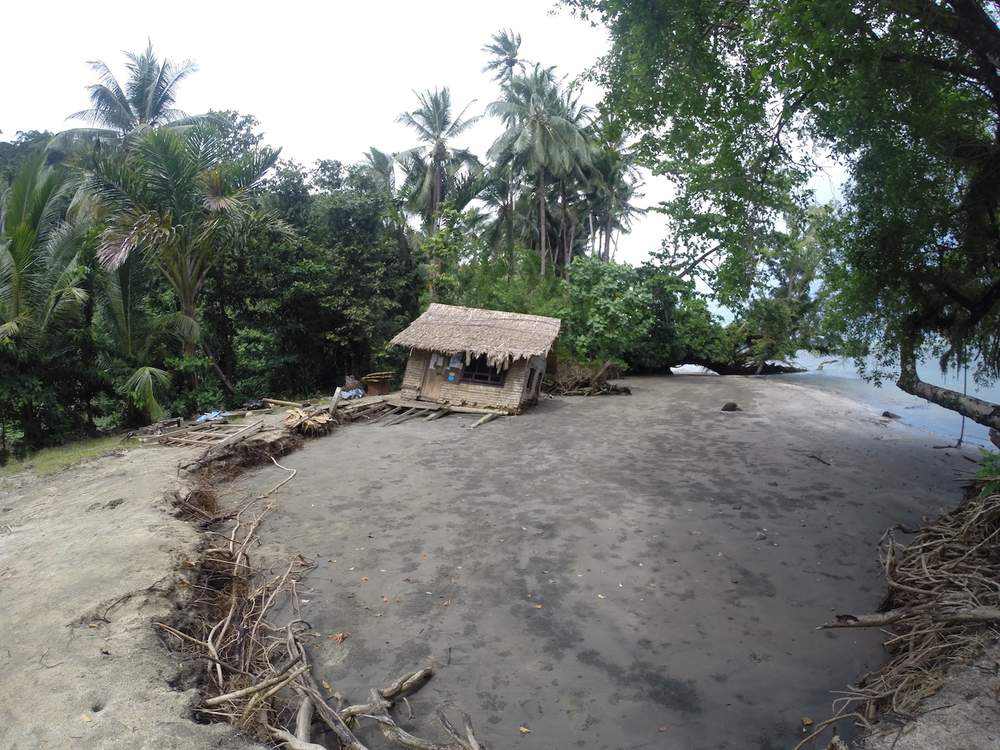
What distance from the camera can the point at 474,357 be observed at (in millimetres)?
15773

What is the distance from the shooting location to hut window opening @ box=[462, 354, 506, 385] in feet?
52.2

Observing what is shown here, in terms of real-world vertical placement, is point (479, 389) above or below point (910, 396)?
below

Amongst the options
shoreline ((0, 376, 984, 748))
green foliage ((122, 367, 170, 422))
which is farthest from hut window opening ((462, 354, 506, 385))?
green foliage ((122, 367, 170, 422))

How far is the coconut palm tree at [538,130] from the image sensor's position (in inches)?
1016

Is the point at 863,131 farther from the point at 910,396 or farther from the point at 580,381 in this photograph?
the point at 910,396

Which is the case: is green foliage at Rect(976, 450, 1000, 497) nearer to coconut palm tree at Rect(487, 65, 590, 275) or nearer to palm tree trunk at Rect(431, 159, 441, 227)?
coconut palm tree at Rect(487, 65, 590, 275)

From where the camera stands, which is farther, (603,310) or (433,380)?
(603,310)

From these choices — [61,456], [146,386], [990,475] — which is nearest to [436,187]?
[146,386]

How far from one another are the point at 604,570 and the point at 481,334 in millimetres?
9790

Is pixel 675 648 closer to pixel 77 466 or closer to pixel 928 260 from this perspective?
pixel 928 260

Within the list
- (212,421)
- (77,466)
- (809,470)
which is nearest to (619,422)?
(809,470)

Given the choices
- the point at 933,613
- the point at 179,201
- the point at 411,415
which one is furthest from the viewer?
the point at 411,415

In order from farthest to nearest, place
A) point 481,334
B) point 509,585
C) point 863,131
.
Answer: point 481,334, point 863,131, point 509,585

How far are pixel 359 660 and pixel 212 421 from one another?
9.34 m
